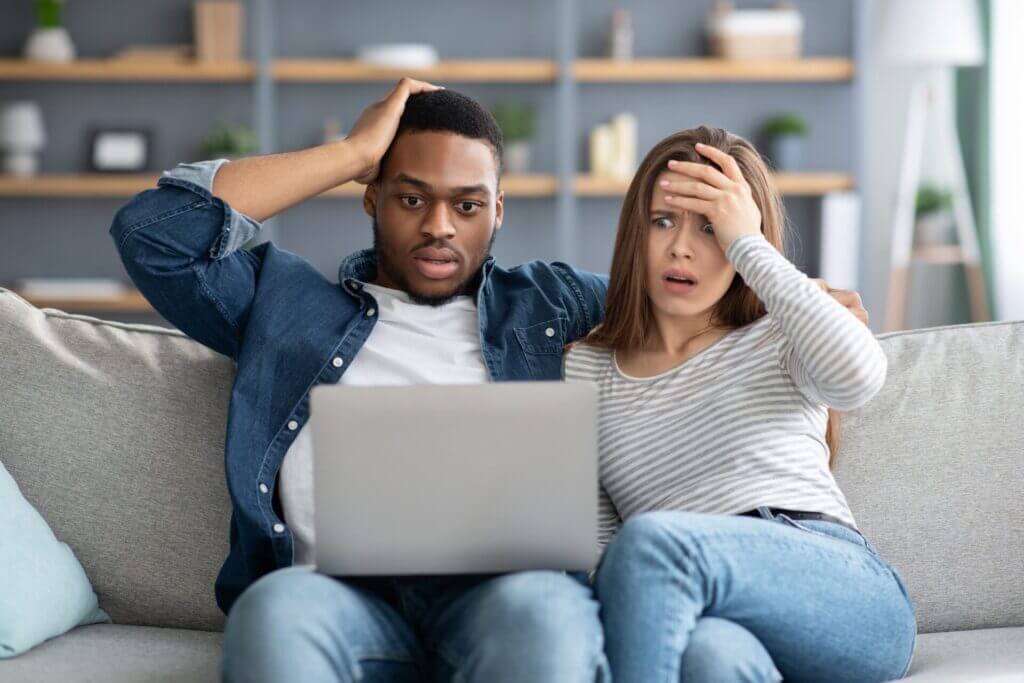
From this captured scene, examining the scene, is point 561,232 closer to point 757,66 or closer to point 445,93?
point 757,66

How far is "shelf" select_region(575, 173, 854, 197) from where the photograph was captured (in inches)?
174

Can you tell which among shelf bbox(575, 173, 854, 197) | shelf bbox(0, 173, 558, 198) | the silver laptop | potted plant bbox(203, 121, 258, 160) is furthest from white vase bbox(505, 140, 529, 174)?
the silver laptop

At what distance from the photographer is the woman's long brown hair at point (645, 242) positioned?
1.66 meters

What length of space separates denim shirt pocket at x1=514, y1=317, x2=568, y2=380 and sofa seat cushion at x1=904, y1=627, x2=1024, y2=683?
62 centimetres

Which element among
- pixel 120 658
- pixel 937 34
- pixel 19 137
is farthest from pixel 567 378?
pixel 19 137

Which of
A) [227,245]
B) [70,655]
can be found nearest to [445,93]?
[227,245]

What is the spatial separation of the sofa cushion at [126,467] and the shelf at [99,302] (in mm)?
2660

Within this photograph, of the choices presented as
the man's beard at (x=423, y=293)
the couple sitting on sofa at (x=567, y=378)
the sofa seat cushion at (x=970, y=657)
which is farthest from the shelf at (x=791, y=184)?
the sofa seat cushion at (x=970, y=657)

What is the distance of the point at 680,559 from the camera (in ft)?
4.09

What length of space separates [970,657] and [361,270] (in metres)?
1.02

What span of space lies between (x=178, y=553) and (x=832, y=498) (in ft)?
2.96

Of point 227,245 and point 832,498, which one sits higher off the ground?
point 227,245

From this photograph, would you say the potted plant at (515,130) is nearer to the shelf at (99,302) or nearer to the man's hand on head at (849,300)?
the shelf at (99,302)

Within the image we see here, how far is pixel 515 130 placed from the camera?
4543mm
